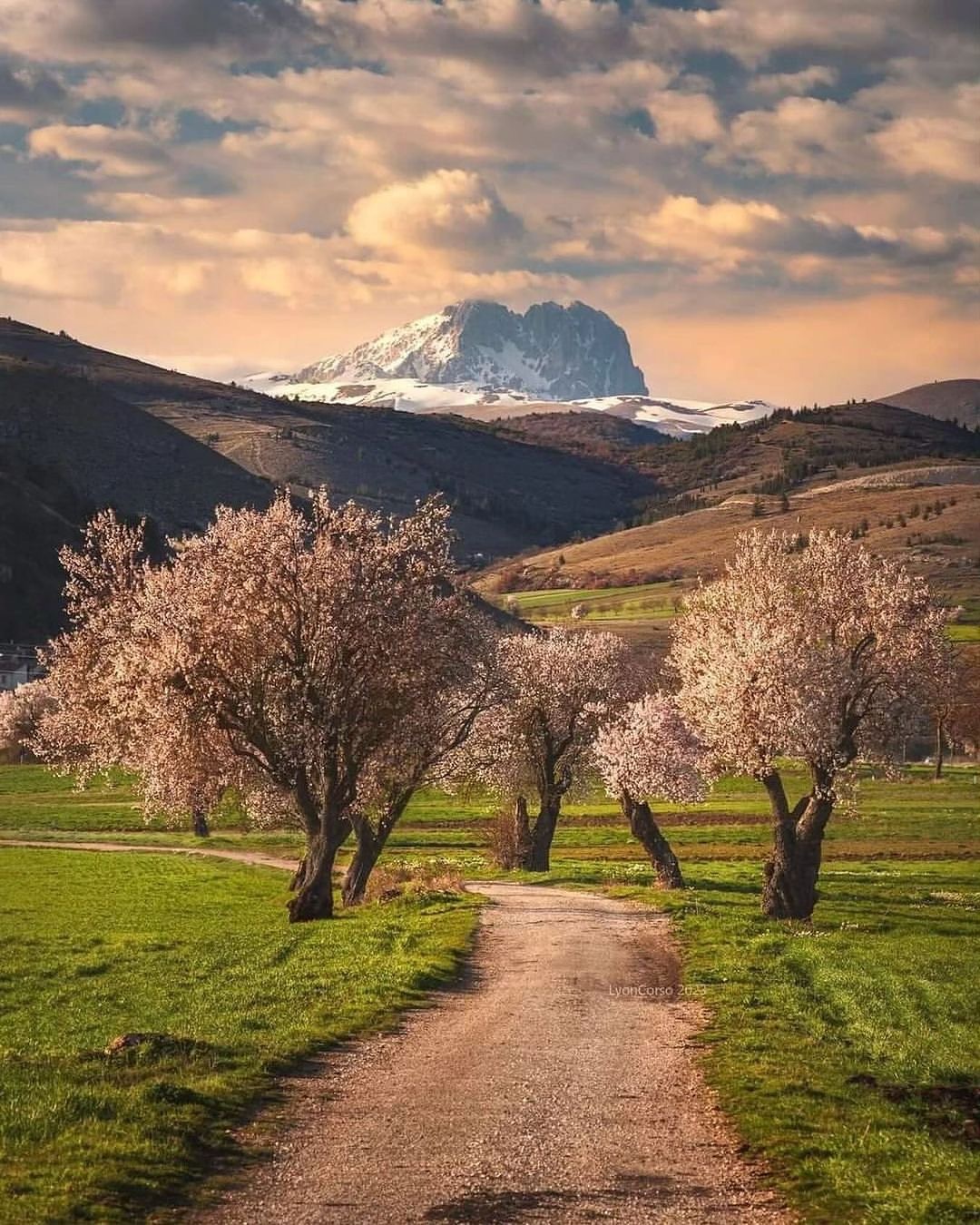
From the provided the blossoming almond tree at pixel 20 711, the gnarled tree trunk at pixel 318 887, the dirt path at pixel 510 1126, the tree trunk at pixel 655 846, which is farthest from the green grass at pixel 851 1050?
the blossoming almond tree at pixel 20 711

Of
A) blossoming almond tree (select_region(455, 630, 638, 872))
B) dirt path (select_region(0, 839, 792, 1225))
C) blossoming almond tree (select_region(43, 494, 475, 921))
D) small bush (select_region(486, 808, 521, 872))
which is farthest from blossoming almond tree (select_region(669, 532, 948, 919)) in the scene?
small bush (select_region(486, 808, 521, 872))

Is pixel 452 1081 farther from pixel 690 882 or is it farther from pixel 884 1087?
pixel 690 882

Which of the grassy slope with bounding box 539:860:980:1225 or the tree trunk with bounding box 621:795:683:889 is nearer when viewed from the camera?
the grassy slope with bounding box 539:860:980:1225

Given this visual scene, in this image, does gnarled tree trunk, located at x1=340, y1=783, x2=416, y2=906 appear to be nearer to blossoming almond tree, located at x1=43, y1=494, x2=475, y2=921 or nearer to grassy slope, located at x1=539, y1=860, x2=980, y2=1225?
blossoming almond tree, located at x1=43, y1=494, x2=475, y2=921

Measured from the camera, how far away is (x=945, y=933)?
45812 millimetres

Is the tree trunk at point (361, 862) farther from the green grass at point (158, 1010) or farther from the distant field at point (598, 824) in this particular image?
the distant field at point (598, 824)

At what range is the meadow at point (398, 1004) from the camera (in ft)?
52.7

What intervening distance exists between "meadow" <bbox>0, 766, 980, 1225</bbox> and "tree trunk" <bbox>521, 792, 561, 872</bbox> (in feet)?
3.23

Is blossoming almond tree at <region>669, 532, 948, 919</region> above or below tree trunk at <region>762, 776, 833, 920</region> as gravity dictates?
above

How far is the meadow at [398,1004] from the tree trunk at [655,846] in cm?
192

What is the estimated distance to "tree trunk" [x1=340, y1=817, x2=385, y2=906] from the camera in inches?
2052

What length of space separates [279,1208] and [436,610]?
33.0 meters

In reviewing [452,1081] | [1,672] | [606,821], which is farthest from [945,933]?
[1,672]

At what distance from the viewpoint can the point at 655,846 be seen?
194 ft
